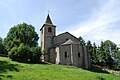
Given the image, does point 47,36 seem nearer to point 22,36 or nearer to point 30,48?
point 22,36

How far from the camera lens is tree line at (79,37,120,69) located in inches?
2697

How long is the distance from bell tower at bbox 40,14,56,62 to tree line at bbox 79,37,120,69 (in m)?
16.4

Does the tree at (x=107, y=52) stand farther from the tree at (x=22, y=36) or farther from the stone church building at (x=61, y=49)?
the tree at (x=22, y=36)

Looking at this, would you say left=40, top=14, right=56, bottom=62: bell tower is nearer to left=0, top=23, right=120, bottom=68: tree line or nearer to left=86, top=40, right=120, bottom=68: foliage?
left=0, top=23, right=120, bottom=68: tree line

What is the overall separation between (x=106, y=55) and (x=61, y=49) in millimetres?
24208

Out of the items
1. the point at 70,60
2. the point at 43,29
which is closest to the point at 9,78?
the point at 70,60

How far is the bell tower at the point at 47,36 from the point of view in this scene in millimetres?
55406

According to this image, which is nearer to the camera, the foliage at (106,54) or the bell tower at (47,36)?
the bell tower at (47,36)

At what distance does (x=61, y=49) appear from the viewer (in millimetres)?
50781

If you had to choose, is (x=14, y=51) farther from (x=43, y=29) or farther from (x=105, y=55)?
(x=105, y=55)

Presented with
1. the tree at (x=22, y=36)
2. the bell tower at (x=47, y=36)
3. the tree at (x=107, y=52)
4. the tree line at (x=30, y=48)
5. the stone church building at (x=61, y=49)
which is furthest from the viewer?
the tree at (x=107, y=52)

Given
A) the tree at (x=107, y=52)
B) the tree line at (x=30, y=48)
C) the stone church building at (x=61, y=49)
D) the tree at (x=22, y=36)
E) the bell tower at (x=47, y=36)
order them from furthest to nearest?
the tree at (x=107, y=52) → the bell tower at (x=47, y=36) → the tree at (x=22, y=36) → the stone church building at (x=61, y=49) → the tree line at (x=30, y=48)

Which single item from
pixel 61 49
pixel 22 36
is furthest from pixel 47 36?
pixel 61 49

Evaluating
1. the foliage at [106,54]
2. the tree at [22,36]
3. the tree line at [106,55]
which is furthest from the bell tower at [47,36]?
the foliage at [106,54]
